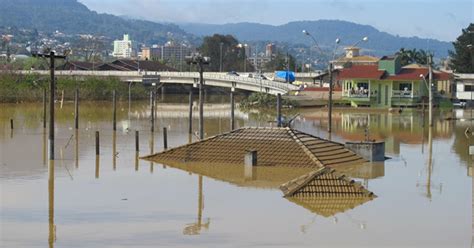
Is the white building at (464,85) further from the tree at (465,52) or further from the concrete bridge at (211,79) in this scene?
the concrete bridge at (211,79)

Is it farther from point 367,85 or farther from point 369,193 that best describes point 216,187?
point 367,85

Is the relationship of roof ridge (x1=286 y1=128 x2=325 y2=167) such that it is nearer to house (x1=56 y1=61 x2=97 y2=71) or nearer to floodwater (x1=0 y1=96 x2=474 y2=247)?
floodwater (x1=0 y1=96 x2=474 y2=247)

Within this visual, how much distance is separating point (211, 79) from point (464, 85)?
25102 mm

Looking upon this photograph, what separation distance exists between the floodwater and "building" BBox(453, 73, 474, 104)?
4740 cm

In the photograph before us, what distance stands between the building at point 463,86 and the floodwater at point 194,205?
4740cm

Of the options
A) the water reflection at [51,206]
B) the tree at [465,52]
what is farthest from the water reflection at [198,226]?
the tree at [465,52]

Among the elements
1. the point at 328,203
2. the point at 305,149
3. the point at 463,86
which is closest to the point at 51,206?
the point at 328,203

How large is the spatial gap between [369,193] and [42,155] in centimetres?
1474

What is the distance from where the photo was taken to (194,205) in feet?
80.5

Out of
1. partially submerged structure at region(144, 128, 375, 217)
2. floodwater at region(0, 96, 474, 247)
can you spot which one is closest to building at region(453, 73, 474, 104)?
floodwater at region(0, 96, 474, 247)

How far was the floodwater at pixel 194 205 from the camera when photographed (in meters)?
20.1

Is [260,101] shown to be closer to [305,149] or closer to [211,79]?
[211,79]

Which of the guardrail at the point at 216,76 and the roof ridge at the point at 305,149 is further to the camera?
the guardrail at the point at 216,76

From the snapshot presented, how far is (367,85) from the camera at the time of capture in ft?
259
